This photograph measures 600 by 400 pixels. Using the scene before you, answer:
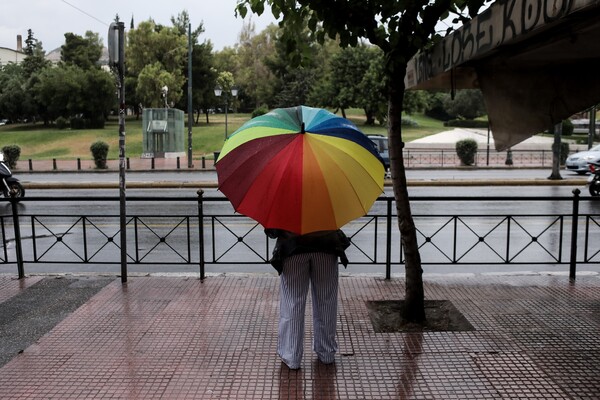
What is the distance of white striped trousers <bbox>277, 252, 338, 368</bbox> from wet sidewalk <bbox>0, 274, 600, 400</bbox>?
0.16m

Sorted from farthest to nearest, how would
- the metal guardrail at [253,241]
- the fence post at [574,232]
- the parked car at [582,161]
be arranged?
the parked car at [582,161] → the metal guardrail at [253,241] → the fence post at [574,232]

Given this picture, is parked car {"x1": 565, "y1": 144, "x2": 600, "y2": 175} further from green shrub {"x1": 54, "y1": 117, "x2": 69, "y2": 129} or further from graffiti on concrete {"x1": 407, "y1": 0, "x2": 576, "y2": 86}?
green shrub {"x1": 54, "y1": 117, "x2": 69, "y2": 129}

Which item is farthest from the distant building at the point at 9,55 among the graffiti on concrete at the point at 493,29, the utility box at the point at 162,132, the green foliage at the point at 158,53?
the graffiti on concrete at the point at 493,29

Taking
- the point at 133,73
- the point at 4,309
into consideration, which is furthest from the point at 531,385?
the point at 133,73

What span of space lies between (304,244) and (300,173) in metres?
0.73

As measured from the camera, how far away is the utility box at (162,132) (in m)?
35.3

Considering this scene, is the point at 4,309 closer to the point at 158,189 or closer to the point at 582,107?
the point at 582,107

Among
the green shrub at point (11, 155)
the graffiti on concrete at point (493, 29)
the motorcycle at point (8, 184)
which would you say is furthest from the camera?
the green shrub at point (11, 155)

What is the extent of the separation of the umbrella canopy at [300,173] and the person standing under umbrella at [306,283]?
492 mm

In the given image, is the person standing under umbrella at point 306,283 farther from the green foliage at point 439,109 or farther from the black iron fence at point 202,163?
the green foliage at point 439,109

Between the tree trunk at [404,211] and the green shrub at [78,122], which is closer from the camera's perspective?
the tree trunk at [404,211]

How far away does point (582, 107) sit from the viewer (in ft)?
18.1

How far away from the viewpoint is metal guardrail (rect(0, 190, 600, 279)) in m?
8.09

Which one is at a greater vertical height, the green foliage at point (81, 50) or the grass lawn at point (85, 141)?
the green foliage at point (81, 50)
